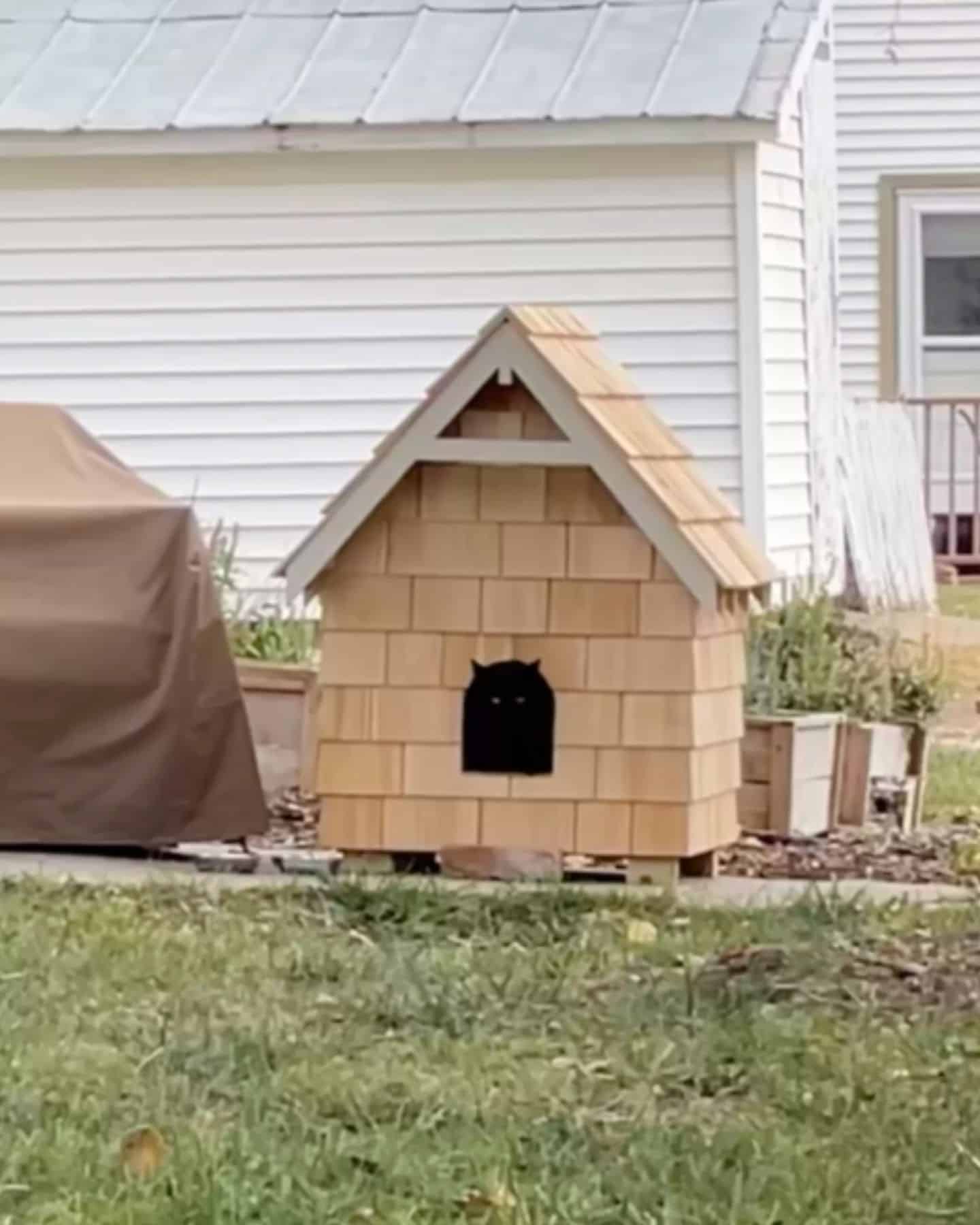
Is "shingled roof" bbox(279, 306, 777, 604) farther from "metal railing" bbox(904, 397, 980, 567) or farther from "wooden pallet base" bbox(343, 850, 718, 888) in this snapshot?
"metal railing" bbox(904, 397, 980, 567)

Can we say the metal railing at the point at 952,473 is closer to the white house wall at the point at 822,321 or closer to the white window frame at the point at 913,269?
the white window frame at the point at 913,269

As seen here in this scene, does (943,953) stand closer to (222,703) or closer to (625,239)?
(222,703)

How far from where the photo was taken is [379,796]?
725cm

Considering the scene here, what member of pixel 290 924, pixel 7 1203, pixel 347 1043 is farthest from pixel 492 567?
pixel 7 1203

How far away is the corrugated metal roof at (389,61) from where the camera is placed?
42.1 feet

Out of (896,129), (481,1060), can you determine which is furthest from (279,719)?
(896,129)

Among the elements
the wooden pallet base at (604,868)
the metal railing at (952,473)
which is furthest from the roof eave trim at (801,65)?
the wooden pallet base at (604,868)

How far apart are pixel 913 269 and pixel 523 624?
1247cm

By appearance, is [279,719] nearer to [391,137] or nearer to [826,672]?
[826,672]

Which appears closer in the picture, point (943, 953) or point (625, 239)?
point (943, 953)

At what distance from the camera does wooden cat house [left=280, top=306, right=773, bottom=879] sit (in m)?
7.08

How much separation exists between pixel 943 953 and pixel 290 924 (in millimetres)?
1505

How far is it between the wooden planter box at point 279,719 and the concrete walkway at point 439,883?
45.8 inches

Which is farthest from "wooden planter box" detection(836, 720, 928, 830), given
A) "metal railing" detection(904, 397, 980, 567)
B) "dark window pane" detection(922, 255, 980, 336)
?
"dark window pane" detection(922, 255, 980, 336)
